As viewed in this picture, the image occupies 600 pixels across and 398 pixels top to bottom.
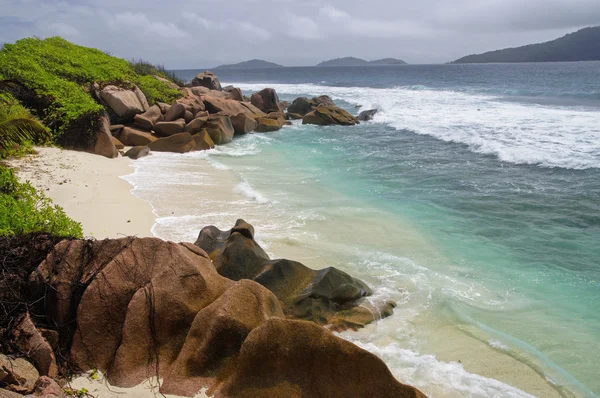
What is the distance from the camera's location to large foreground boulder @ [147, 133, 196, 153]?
657 inches

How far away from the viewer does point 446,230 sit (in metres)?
9.96

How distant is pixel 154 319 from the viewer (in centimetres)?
468

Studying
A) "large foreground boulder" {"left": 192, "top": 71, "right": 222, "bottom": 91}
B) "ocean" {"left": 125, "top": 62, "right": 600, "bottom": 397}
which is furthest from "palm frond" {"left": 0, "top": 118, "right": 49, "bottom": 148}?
"large foreground boulder" {"left": 192, "top": 71, "right": 222, "bottom": 91}

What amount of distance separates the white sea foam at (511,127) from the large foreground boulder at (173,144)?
1168cm

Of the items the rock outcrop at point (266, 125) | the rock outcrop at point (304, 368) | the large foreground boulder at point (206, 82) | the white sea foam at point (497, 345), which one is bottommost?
the white sea foam at point (497, 345)

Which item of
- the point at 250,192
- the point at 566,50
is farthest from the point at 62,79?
the point at 566,50

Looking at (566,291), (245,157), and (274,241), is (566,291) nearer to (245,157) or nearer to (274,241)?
(274,241)

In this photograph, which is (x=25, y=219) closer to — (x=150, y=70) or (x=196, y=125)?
(x=196, y=125)

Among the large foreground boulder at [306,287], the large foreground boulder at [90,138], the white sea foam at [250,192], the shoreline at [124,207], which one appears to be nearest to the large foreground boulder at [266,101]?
the shoreline at [124,207]

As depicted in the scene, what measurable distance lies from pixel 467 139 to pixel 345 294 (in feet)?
54.5

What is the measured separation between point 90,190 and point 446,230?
807cm

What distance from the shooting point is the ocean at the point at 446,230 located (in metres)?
5.66

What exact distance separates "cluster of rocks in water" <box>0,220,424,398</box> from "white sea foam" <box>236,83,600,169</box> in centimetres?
1417

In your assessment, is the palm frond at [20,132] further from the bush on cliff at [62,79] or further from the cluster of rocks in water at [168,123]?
the cluster of rocks in water at [168,123]
